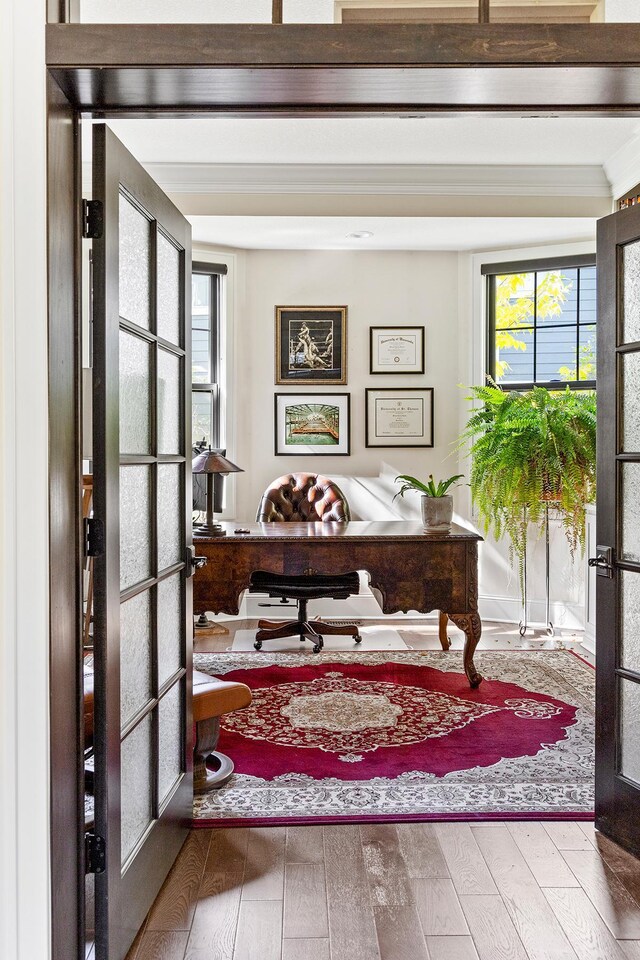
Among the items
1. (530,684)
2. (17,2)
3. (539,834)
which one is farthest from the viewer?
(530,684)

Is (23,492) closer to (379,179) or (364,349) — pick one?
(379,179)

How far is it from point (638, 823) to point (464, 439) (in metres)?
3.45

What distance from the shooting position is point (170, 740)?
2217 mm

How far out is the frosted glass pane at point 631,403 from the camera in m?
2.27

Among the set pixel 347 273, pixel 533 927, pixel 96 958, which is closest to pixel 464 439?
pixel 347 273

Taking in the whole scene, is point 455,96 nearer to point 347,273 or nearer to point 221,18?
point 221,18

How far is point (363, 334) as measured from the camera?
5516 millimetres

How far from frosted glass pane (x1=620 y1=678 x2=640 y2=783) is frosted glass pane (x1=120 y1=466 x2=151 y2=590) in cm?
148

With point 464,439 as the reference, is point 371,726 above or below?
below

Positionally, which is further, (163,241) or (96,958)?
(163,241)

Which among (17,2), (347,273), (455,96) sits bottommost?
(455,96)

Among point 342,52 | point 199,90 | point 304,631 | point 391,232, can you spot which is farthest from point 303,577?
point 342,52

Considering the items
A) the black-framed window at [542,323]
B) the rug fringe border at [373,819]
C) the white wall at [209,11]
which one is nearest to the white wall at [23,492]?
the white wall at [209,11]

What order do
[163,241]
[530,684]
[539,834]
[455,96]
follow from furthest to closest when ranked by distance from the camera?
[530,684], [539,834], [163,241], [455,96]
